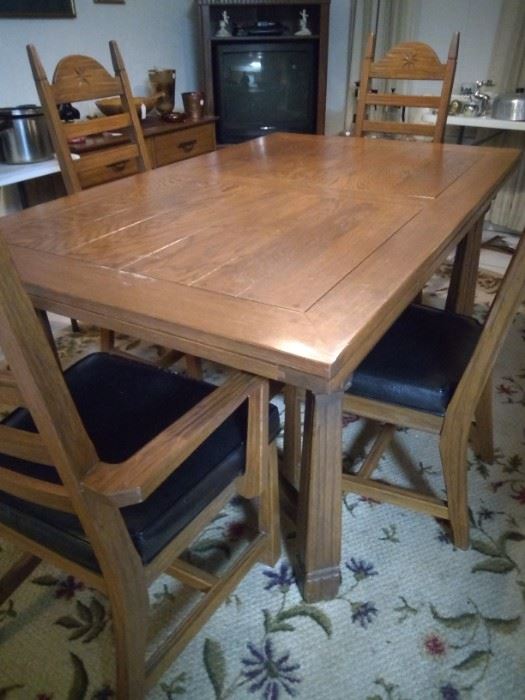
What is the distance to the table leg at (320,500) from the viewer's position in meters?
0.89

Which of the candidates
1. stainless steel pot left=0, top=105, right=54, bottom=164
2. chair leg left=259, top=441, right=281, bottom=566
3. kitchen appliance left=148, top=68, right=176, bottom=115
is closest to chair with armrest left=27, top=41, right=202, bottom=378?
stainless steel pot left=0, top=105, right=54, bottom=164

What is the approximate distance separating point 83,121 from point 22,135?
1.39ft

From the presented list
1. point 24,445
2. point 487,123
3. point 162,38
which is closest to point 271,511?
point 24,445

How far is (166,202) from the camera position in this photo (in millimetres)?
1373

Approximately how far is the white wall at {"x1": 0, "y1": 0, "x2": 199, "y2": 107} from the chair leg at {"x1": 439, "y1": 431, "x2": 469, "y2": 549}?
2.49 m

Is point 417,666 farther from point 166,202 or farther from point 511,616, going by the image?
point 166,202

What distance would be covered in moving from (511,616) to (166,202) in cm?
126

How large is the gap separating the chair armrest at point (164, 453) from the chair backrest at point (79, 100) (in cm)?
111

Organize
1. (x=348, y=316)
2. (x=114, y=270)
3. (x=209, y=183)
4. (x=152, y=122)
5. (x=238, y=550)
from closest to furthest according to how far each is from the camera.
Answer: (x=348, y=316) → (x=114, y=270) → (x=238, y=550) → (x=209, y=183) → (x=152, y=122)

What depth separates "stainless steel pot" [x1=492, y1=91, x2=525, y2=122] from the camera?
2.74 meters

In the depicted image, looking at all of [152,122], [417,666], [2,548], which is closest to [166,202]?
[2,548]

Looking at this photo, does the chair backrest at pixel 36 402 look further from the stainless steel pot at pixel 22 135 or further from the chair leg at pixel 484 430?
the stainless steel pot at pixel 22 135

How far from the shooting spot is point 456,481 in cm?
118

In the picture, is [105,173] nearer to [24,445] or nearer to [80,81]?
[80,81]
